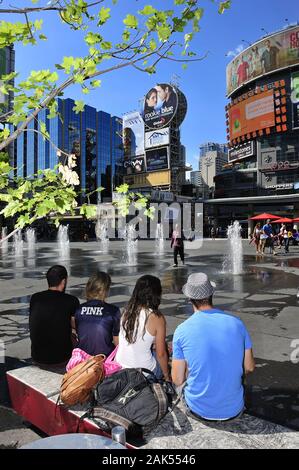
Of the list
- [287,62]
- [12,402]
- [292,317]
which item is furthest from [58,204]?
[287,62]

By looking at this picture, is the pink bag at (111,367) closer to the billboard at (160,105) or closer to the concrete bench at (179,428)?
the concrete bench at (179,428)

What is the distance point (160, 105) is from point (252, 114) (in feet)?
65.7

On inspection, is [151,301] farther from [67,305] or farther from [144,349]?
[67,305]

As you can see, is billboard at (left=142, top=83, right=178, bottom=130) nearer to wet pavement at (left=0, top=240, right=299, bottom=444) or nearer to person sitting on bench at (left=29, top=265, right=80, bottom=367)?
wet pavement at (left=0, top=240, right=299, bottom=444)

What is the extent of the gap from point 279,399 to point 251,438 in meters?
1.69

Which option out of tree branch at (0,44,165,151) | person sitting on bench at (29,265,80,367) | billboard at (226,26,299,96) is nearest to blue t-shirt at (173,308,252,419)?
person sitting on bench at (29,265,80,367)

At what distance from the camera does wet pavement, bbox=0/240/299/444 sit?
14.5ft

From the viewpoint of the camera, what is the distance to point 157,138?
76938mm

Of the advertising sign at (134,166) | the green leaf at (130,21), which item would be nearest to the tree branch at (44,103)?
the green leaf at (130,21)

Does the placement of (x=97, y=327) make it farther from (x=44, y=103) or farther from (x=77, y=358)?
(x=44, y=103)

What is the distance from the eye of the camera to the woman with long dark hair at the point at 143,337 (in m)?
3.46

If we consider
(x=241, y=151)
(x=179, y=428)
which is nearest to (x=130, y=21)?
(x=179, y=428)

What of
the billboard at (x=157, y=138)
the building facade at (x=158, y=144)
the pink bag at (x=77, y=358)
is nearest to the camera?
the pink bag at (x=77, y=358)

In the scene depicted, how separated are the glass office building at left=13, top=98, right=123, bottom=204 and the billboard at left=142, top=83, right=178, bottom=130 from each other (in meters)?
28.5
